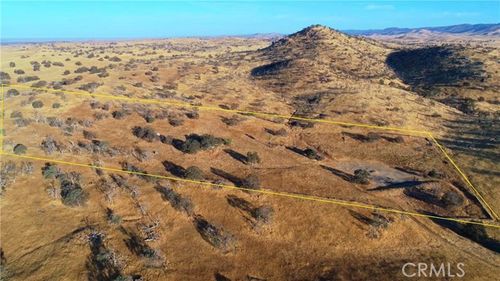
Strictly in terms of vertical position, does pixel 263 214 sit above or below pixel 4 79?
below

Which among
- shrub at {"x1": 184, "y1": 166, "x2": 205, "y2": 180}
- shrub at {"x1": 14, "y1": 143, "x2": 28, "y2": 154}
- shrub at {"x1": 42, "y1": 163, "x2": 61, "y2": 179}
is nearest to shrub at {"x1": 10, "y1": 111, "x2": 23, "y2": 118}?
shrub at {"x1": 14, "y1": 143, "x2": 28, "y2": 154}

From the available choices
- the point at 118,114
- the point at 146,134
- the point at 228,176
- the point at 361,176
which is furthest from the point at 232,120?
the point at 361,176

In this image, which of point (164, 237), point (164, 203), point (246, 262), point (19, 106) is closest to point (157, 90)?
point (19, 106)

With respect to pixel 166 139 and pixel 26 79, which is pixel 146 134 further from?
pixel 26 79

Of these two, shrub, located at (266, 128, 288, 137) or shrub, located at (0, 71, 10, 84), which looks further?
shrub, located at (0, 71, 10, 84)

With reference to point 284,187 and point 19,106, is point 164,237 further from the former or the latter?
point 19,106

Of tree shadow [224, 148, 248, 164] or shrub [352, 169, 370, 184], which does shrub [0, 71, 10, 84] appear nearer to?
tree shadow [224, 148, 248, 164]

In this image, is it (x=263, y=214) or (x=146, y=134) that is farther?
(x=146, y=134)
